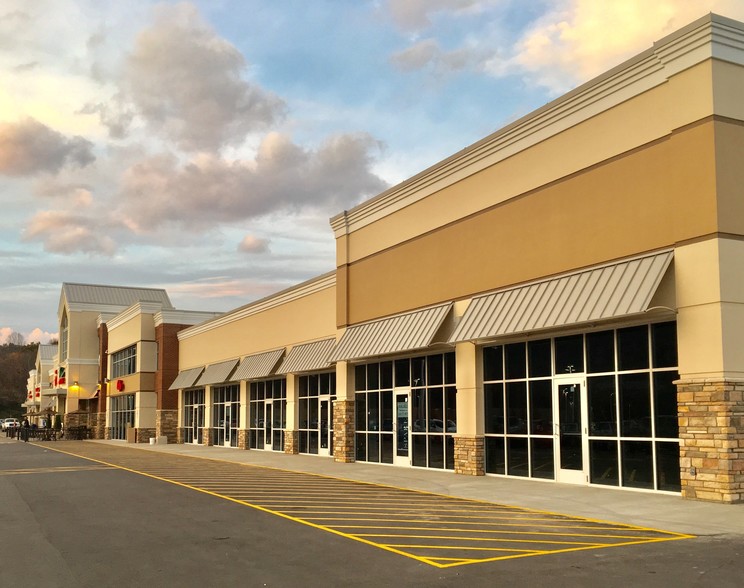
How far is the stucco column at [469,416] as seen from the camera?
2127 cm

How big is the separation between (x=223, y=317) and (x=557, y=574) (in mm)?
36394

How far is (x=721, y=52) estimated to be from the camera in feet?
50.8

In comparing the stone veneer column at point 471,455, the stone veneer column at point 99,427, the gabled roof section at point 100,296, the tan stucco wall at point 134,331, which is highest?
the gabled roof section at point 100,296

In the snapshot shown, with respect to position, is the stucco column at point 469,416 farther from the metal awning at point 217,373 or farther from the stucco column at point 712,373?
the metal awning at point 217,373

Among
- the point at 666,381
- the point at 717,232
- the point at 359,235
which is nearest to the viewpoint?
the point at 717,232

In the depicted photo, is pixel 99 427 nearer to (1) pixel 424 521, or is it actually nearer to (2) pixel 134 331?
(2) pixel 134 331

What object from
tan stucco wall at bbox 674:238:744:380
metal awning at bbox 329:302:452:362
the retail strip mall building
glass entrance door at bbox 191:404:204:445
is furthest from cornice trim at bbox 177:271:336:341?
tan stucco wall at bbox 674:238:744:380

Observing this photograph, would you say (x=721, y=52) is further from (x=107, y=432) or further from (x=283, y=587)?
(x=107, y=432)

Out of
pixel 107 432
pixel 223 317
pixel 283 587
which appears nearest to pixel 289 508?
pixel 283 587

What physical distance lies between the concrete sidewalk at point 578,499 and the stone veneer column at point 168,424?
28.9 metres

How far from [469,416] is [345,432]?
7647 mm

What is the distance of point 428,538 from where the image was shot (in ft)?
38.3

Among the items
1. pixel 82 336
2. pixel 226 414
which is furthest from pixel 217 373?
pixel 82 336

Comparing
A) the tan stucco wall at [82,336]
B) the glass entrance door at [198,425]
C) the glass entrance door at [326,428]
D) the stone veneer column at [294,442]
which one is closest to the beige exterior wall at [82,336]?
the tan stucco wall at [82,336]
